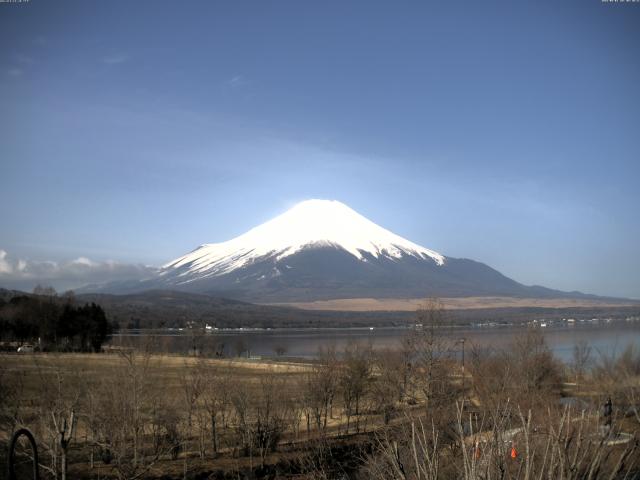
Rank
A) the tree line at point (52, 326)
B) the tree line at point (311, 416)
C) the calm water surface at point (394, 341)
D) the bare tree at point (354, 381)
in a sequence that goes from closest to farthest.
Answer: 1. the tree line at point (311, 416)
2. the bare tree at point (354, 381)
3. the calm water surface at point (394, 341)
4. the tree line at point (52, 326)

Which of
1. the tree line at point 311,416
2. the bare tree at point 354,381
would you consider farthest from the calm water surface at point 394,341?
the tree line at point 311,416

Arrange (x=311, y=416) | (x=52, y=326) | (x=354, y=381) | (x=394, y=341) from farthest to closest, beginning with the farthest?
(x=394, y=341) → (x=52, y=326) → (x=354, y=381) → (x=311, y=416)

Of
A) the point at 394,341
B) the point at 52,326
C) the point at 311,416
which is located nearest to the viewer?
the point at 311,416

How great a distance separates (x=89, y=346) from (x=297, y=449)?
5003cm

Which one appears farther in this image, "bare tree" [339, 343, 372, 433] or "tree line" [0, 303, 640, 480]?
"bare tree" [339, 343, 372, 433]

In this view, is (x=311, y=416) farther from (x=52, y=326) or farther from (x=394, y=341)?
(x=394, y=341)

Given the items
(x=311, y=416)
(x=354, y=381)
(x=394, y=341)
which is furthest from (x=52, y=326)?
(x=311, y=416)

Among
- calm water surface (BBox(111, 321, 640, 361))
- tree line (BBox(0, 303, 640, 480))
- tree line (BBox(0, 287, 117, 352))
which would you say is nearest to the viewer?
tree line (BBox(0, 303, 640, 480))

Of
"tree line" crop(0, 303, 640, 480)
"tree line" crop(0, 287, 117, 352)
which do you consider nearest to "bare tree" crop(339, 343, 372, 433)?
"tree line" crop(0, 303, 640, 480)

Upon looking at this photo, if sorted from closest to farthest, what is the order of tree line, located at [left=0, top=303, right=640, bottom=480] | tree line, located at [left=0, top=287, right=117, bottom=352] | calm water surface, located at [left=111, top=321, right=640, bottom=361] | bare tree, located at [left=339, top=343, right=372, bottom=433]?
tree line, located at [left=0, top=303, right=640, bottom=480] < bare tree, located at [left=339, top=343, right=372, bottom=433] < calm water surface, located at [left=111, top=321, right=640, bottom=361] < tree line, located at [left=0, top=287, right=117, bottom=352]

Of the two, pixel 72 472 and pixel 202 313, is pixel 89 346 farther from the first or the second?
pixel 202 313

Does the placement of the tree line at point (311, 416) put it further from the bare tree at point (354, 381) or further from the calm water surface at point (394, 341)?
the calm water surface at point (394, 341)

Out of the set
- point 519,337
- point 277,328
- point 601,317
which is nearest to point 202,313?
point 277,328

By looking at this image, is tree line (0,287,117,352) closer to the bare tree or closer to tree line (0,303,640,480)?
tree line (0,303,640,480)
